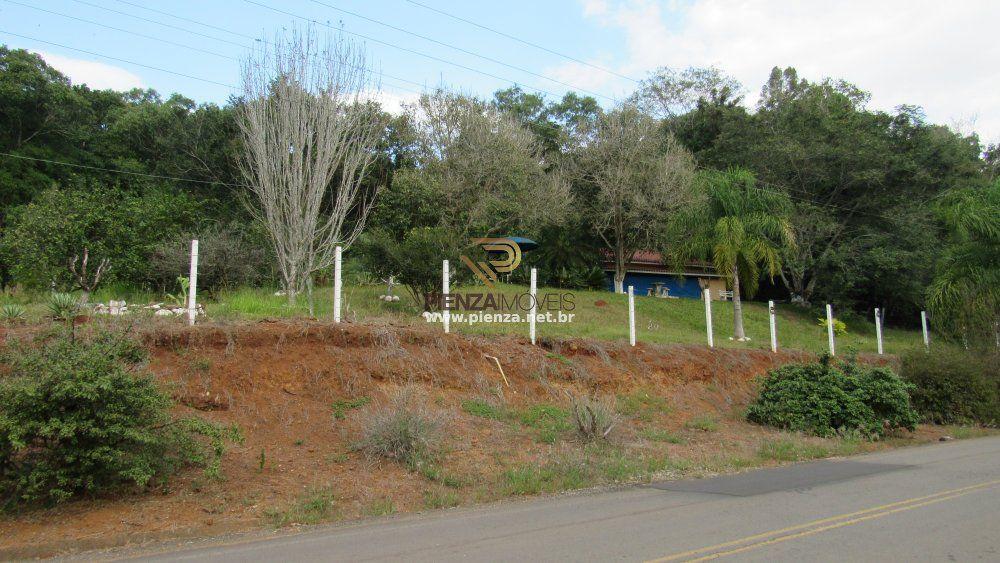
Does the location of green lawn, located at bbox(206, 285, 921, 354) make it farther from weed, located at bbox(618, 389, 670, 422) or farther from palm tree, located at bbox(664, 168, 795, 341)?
palm tree, located at bbox(664, 168, 795, 341)

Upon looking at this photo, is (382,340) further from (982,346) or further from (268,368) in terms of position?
(982,346)

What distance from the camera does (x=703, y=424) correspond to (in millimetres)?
13977

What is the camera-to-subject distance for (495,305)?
61.2 feet

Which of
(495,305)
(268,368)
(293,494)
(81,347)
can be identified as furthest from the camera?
(495,305)

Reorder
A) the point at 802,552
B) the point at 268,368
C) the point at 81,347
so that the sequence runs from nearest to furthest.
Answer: the point at 802,552, the point at 81,347, the point at 268,368

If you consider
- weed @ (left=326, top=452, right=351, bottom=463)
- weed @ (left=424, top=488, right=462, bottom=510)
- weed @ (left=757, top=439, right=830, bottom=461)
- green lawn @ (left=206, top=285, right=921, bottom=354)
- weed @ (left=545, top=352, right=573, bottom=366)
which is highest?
green lawn @ (left=206, top=285, right=921, bottom=354)

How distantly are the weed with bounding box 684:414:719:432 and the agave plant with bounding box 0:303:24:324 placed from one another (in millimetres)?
11999

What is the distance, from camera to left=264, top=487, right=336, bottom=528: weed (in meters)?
7.57

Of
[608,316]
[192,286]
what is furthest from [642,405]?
[608,316]

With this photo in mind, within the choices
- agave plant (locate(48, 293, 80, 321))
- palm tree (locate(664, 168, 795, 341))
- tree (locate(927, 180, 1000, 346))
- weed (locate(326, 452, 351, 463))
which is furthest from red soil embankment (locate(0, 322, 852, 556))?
tree (locate(927, 180, 1000, 346))

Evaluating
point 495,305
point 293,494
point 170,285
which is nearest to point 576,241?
point 495,305

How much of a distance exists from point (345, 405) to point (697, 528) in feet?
20.1

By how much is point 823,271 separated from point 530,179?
1674cm

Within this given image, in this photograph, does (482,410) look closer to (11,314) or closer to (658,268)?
(11,314)
